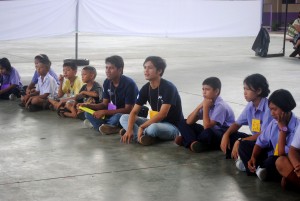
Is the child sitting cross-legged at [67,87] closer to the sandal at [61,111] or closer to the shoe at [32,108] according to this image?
the sandal at [61,111]

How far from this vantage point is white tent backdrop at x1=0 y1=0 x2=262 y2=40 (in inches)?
344

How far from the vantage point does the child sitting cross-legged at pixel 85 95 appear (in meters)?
6.23

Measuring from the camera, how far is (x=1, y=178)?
160 inches

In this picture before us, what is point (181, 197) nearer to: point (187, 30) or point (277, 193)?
point (277, 193)

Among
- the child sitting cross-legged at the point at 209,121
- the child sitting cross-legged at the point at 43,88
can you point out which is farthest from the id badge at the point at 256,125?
the child sitting cross-legged at the point at 43,88

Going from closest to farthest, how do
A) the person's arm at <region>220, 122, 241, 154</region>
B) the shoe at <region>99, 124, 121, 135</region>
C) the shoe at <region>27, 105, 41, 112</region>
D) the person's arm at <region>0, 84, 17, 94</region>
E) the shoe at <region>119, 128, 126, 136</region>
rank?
the person's arm at <region>220, 122, 241, 154</region>
the shoe at <region>119, 128, 126, 136</region>
the shoe at <region>99, 124, 121, 135</region>
the shoe at <region>27, 105, 41, 112</region>
the person's arm at <region>0, 84, 17, 94</region>

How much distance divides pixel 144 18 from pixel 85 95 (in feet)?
10.3

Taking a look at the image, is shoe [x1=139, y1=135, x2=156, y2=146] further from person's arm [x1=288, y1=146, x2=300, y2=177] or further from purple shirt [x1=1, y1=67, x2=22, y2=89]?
purple shirt [x1=1, y1=67, x2=22, y2=89]

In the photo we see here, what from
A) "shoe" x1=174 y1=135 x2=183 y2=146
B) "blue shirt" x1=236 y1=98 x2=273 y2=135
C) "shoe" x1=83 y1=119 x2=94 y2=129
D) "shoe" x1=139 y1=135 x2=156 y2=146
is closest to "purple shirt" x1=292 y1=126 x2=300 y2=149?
"blue shirt" x1=236 y1=98 x2=273 y2=135

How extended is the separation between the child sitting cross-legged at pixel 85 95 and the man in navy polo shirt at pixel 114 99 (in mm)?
405

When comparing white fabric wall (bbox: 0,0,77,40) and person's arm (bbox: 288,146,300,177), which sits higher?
white fabric wall (bbox: 0,0,77,40)

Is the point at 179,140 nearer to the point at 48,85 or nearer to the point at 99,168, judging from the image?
the point at 99,168

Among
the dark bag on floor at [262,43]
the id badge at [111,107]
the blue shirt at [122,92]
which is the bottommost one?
the id badge at [111,107]

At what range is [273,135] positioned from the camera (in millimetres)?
3994
